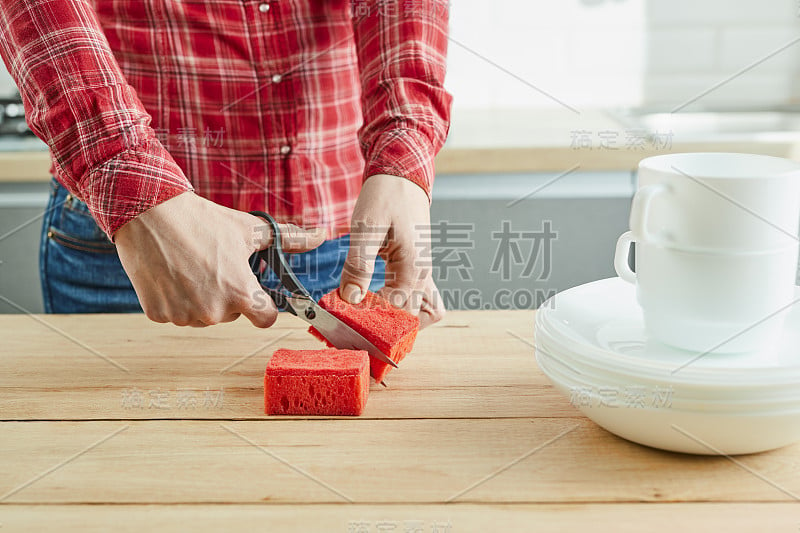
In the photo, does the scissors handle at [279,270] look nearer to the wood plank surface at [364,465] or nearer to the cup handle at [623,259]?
the wood plank surface at [364,465]

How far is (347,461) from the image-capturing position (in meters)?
0.65

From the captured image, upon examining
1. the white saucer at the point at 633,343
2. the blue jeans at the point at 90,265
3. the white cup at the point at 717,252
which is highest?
the white cup at the point at 717,252

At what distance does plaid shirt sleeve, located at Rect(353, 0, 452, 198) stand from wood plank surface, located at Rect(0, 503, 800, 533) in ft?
1.67

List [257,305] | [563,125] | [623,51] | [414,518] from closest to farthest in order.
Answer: [414,518]
[257,305]
[563,125]
[623,51]

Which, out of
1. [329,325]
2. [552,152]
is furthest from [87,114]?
[552,152]

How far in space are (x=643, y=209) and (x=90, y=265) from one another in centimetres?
98

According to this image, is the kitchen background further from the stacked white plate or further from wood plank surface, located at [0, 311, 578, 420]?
the stacked white plate

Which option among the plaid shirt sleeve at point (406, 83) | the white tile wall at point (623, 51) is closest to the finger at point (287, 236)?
the plaid shirt sleeve at point (406, 83)

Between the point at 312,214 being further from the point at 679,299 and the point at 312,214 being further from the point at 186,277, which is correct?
the point at 679,299

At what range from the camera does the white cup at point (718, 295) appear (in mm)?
614

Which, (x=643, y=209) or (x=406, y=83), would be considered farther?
(x=406, y=83)

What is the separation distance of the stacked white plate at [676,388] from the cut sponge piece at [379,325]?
187 millimetres

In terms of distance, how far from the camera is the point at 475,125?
2102 mm

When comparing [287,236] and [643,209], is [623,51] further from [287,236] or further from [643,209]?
[643,209]
